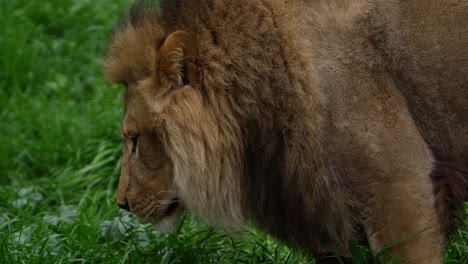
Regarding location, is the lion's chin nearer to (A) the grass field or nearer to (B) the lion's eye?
(A) the grass field

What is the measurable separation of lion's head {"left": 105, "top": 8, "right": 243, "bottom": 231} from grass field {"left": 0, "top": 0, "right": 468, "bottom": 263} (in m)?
0.37

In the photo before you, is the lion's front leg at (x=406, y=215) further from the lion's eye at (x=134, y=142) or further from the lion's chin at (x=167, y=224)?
the lion's eye at (x=134, y=142)

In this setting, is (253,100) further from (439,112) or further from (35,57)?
(35,57)

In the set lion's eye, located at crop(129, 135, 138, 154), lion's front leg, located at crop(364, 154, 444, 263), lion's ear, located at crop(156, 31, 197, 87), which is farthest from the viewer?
lion's eye, located at crop(129, 135, 138, 154)

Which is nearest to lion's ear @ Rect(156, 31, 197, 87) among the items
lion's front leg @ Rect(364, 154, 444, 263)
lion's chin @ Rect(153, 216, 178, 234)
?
lion's chin @ Rect(153, 216, 178, 234)

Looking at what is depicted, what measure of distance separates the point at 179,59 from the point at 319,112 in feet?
2.08

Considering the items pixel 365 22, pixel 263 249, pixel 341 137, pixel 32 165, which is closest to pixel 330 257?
pixel 263 249

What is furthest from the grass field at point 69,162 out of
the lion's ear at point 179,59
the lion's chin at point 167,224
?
the lion's ear at point 179,59

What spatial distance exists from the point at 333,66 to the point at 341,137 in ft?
0.96

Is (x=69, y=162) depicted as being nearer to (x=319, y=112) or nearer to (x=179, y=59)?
(x=179, y=59)

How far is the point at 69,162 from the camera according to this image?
21.1 ft

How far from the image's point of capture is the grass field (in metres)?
4.68

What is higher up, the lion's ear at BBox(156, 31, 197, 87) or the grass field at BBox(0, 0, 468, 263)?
the lion's ear at BBox(156, 31, 197, 87)

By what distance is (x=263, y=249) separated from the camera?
466 cm
